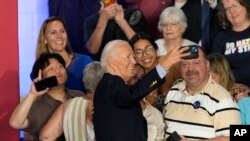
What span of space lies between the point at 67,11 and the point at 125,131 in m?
1.87

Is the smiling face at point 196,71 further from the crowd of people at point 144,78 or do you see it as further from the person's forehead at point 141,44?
the person's forehead at point 141,44

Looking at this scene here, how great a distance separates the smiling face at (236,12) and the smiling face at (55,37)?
3.39ft

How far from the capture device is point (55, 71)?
312 centimetres

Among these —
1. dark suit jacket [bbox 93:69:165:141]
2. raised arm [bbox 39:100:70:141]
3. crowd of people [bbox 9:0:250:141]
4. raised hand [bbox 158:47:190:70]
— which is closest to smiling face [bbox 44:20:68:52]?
crowd of people [bbox 9:0:250:141]

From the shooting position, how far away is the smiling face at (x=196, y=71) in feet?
9.65

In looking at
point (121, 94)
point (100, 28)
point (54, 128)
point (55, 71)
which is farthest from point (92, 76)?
point (100, 28)

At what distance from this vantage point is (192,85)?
2965 mm

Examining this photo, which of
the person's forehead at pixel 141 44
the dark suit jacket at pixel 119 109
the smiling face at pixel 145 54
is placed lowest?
the dark suit jacket at pixel 119 109

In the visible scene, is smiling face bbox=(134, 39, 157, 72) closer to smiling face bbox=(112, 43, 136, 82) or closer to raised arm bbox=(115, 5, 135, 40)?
raised arm bbox=(115, 5, 135, 40)

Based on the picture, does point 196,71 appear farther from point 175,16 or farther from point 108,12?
point 108,12

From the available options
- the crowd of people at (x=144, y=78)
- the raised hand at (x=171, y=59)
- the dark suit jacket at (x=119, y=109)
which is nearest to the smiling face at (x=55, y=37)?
the crowd of people at (x=144, y=78)

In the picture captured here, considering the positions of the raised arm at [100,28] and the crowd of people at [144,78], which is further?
the raised arm at [100,28]

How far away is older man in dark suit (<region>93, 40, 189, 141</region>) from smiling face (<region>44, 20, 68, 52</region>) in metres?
1.00

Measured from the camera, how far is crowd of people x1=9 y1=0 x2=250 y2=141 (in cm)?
255
